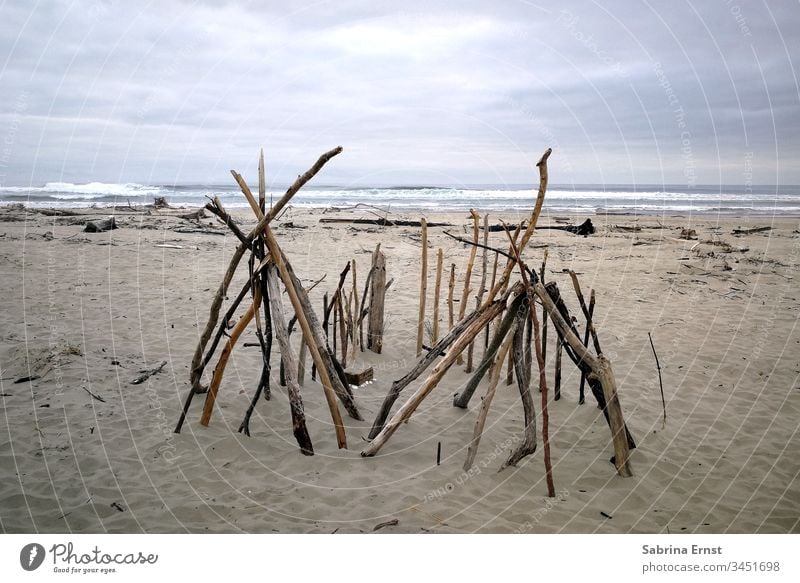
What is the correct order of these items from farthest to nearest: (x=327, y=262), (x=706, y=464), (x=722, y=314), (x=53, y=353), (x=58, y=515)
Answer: (x=327, y=262) < (x=722, y=314) < (x=53, y=353) < (x=706, y=464) < (x=58, y=515)

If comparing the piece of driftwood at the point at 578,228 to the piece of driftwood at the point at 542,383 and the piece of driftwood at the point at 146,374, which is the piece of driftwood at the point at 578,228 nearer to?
the piece of driftwood at the point at 542,383

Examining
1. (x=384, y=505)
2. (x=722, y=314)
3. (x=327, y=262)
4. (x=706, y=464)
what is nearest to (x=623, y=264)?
(x=722, y=314)

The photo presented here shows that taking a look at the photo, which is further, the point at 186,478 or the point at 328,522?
the point at 186,478

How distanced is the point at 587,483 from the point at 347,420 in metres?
1.98

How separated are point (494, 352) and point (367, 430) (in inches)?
49.5

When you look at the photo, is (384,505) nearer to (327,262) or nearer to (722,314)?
(722,314)

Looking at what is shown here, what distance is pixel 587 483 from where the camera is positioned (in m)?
3.52

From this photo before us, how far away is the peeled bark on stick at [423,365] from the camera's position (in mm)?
3775

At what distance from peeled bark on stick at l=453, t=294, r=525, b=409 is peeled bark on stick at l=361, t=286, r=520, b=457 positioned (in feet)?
0.30

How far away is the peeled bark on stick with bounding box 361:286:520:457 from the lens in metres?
3.59

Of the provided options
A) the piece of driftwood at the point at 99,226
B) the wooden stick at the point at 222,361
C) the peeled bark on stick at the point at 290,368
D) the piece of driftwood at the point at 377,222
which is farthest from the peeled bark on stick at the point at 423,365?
the piece of driftwood at the point at 377,222

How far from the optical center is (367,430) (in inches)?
168

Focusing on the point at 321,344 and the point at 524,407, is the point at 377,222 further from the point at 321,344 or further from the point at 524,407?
the point at 524,407

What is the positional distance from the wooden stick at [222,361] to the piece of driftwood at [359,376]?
1.30 metres
